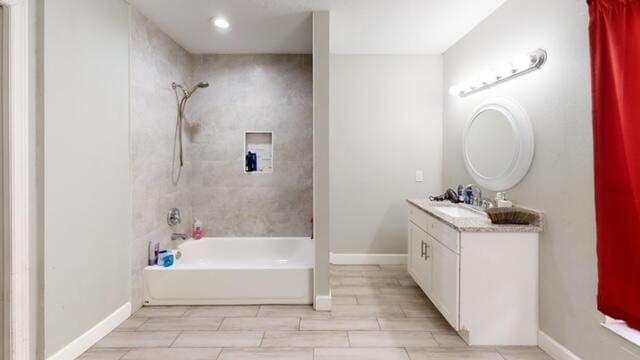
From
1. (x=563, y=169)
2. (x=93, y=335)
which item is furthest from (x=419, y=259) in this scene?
(x=93, y=335)

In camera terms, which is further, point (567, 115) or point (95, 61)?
point (95, 61)

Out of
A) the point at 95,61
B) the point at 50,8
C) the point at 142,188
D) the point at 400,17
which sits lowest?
the point at 142,188

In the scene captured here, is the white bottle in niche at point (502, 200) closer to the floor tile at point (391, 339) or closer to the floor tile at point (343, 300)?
the floor tile at point (391, 339)

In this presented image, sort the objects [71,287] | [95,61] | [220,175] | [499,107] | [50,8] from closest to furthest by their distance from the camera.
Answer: [50,8] → [71,287] → [95,61] → [499,107] → [220,175]

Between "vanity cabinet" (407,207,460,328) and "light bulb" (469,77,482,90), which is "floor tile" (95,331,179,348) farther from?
"light bulb" (469,77,482,90)

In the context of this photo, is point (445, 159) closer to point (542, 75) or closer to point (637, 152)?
point (542, 75)

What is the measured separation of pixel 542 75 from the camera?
7.07 ft

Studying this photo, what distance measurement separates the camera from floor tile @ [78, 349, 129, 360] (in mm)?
2065

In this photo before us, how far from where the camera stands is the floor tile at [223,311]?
8.73ft

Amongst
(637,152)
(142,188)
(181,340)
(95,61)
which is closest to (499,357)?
(637,152)

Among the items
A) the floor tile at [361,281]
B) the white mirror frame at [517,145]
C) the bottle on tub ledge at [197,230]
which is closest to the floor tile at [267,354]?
the floor tile at [361,281]

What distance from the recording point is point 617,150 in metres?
1.59

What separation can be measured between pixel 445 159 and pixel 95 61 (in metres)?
3.31

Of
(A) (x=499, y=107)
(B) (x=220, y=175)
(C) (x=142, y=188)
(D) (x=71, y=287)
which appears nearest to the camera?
(D) (x=71, y=287)
